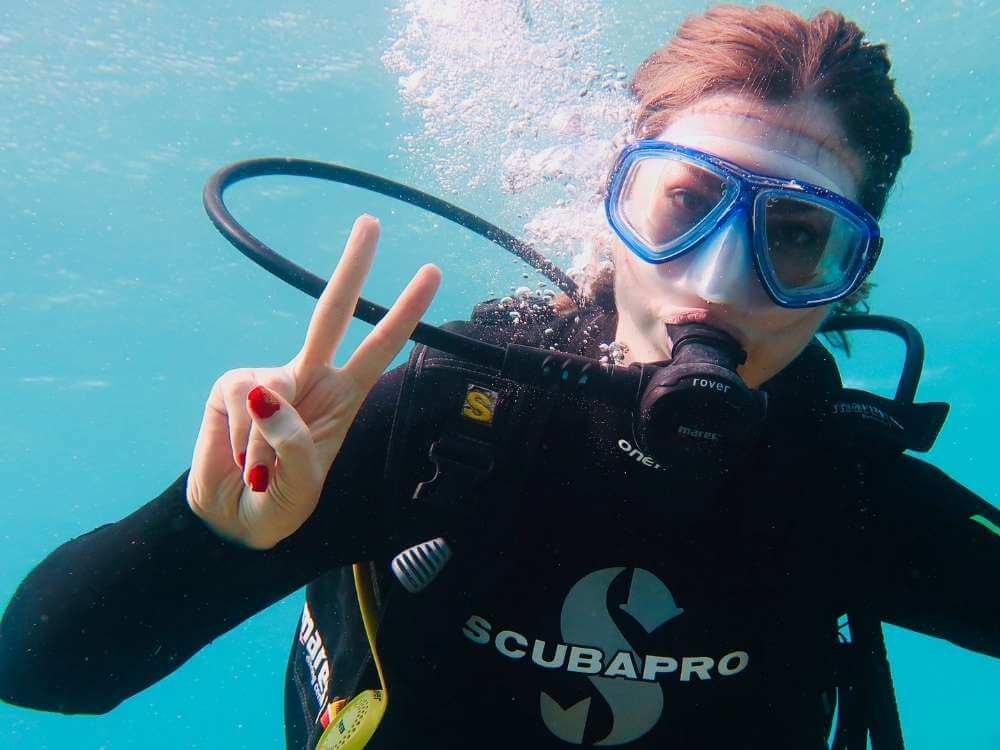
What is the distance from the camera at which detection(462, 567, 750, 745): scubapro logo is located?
1.90m

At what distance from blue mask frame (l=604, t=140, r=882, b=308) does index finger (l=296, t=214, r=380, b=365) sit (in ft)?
3.12

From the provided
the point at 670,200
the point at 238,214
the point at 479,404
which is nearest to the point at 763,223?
the point at 670,200

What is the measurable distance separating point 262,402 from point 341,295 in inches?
11.0

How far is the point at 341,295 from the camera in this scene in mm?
1351

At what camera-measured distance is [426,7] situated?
796 centimetres

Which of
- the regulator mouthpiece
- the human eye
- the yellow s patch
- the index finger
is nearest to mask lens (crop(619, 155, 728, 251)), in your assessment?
the human eye

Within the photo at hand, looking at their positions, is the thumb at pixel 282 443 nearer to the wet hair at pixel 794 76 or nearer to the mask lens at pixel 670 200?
the mask lens at pixel 670 200

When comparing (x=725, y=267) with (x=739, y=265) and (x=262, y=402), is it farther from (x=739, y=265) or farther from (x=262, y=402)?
(x=262, y=402)

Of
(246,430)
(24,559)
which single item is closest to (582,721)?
(246,430)

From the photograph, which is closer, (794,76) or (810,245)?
(810,245)

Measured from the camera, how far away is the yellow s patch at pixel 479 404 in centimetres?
177

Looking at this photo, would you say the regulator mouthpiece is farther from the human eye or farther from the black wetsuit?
the human eye

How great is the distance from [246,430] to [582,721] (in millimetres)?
1375

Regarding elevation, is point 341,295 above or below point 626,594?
above
